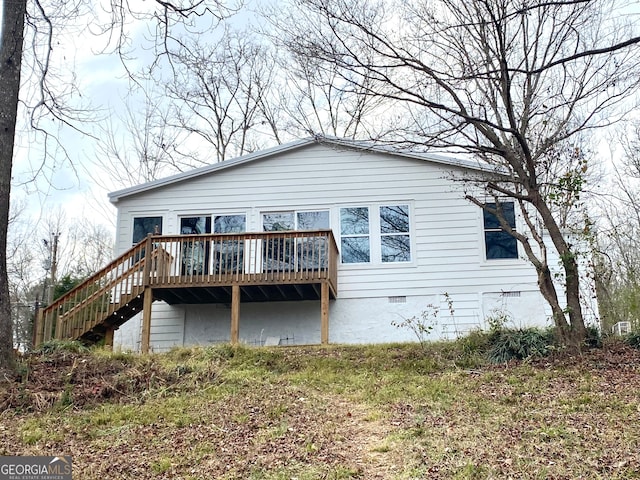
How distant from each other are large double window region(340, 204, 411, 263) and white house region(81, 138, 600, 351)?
0.02m

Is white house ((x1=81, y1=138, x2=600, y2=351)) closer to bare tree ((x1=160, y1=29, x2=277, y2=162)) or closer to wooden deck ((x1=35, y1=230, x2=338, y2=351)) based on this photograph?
wooden deck ((x1=35, y1=230, x2=338, y2=351))

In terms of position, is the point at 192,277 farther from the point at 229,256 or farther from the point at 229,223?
the point at 229,223

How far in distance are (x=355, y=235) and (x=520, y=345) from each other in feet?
17.6

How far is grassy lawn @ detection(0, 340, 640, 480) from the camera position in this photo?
5.20 m

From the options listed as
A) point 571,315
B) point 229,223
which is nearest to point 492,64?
point 571,315

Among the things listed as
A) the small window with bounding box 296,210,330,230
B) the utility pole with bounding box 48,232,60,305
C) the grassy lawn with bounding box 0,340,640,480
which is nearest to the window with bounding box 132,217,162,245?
the small window with bounding box 296,210,330,230

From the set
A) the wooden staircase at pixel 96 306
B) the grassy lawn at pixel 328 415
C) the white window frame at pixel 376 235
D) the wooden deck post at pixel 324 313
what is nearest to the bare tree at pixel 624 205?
the white window frame at pixel 376 235

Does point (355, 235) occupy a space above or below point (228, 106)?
below

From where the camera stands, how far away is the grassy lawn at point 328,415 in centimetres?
520

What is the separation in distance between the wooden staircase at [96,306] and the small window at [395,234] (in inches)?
198

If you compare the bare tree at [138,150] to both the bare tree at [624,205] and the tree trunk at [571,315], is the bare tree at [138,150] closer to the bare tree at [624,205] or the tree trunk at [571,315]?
the bare tree at [624,205]

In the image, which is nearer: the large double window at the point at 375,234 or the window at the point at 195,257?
the window at the point at 195,257

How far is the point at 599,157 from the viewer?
17375 millimetres

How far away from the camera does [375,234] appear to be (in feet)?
45.1
